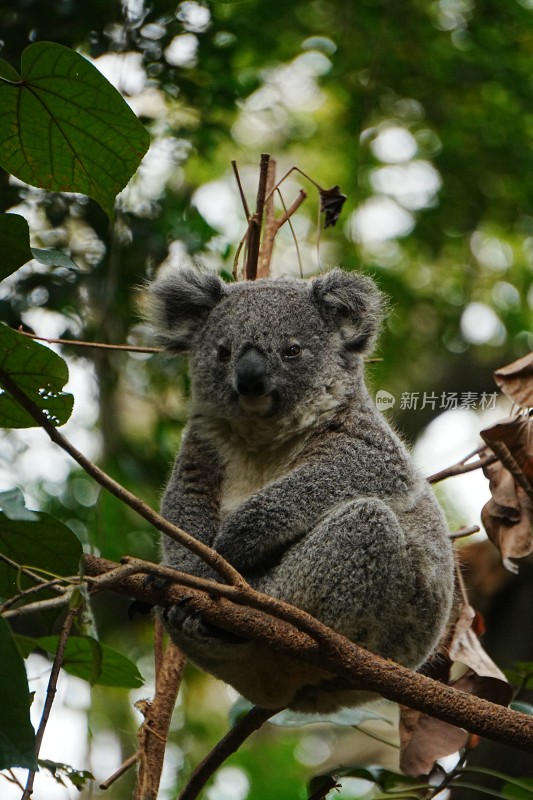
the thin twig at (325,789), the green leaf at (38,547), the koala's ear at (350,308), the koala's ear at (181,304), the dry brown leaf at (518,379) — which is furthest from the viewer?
the koala's ear at (181,304)

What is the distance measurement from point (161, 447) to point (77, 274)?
1.57 m

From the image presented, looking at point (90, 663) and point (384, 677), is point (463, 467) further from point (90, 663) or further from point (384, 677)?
point (90, 663)

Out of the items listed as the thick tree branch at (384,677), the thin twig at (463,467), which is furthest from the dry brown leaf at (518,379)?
the thick tree branch at (384,677)

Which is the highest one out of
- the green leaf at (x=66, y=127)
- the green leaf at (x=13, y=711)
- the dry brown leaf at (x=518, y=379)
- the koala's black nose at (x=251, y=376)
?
the green leaf at (x=66, y=127)

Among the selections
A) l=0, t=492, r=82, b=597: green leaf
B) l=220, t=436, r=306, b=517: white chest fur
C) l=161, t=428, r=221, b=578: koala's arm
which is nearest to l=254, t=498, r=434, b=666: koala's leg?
l=161, t=428, r=221, b=578: koala's arm

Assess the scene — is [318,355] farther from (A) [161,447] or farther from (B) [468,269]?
(B) [468,269]

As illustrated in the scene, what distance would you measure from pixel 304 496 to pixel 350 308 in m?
0.92

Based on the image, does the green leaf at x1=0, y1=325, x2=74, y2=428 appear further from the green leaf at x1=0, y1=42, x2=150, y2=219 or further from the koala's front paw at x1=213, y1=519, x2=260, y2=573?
the koala's front paw at x1=213, y1=519, x2=260, y2=573

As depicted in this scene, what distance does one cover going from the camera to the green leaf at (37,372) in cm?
219

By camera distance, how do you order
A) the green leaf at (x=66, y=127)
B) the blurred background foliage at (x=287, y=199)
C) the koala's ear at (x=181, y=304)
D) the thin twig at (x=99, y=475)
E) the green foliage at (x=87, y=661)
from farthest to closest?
the blurred background foliage at (x=287, y=199) < the koala's ear at (x=181, y=304) < the green foliage at (x=87, y=661) < the green leaf at (x=66, y=127) < the thin twig at (x=99, y=475)

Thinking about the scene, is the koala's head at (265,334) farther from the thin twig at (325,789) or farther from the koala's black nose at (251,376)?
the thin twig at (325,789)
